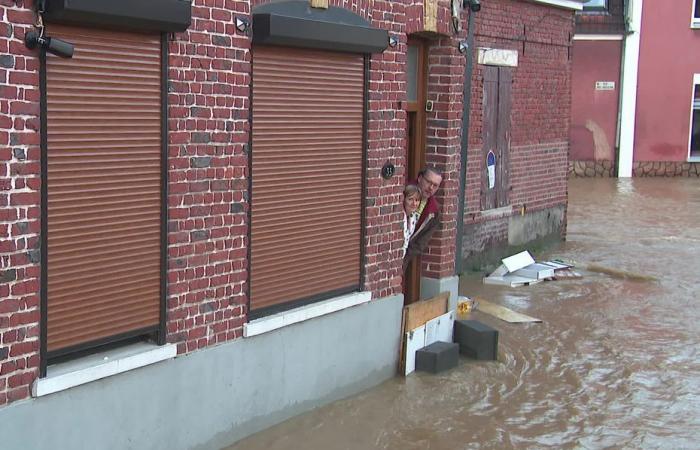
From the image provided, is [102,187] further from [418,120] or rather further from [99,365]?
[418,120]

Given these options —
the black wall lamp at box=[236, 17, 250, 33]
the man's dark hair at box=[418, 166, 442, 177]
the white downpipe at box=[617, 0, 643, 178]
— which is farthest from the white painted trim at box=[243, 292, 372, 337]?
the white downpipe at box=[617, 0, 643, 178]

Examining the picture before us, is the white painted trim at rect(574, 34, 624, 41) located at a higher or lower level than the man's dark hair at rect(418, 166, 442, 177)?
higher

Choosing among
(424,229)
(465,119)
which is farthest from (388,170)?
(465,119)

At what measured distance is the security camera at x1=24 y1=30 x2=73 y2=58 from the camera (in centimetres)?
503

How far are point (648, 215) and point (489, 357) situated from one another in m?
12.4

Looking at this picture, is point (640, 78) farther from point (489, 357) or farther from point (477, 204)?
point (489, 357)

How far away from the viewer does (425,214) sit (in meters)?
9.03

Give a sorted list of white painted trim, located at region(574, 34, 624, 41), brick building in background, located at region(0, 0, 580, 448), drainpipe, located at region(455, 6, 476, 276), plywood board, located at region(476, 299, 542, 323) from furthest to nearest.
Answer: white painted trim, located at region(574, 34, 624, 41), plywood board, located at region(476, 299, 542, 323), drainpipe, located at region(455, 6, 476, 276), brick building in background, located at region(0, 0, 580, 448)

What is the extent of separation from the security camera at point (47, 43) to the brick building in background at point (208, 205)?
14mm

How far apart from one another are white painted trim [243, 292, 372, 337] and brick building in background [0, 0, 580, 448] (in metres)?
0.02

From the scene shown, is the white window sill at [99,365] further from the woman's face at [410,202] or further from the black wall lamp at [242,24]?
the woman's face at [410,202]

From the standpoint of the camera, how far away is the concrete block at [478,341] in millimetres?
9242

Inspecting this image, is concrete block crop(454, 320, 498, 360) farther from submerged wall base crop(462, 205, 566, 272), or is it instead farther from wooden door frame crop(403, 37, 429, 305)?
submerged wall base crop(462, 205, 566, 272)

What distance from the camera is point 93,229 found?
5.65 m
